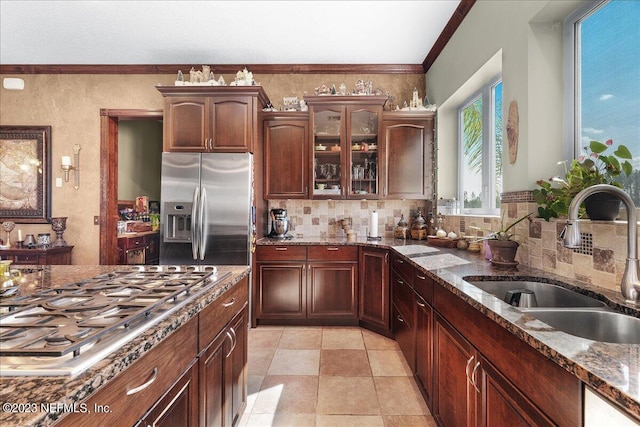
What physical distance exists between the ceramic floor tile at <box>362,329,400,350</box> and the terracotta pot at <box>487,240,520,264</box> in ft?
4.53

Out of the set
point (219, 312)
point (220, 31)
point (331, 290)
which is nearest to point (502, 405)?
point (219, 312)

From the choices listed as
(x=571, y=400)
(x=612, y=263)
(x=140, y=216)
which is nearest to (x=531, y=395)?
(x=571, y=400)

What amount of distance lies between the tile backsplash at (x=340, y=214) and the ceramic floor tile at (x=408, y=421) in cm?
219

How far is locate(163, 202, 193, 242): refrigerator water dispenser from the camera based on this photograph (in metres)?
3.17

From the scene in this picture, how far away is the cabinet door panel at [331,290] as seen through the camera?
10.8 ft

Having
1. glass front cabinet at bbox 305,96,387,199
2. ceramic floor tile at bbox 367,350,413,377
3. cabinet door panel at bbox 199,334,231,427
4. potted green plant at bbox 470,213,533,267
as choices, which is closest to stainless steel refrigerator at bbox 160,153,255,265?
glass front cabinet at bbox 305,96,387,199

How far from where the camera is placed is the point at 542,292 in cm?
154

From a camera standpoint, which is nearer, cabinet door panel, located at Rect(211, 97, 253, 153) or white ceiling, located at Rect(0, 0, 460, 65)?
white ceiling, located at Rect(0, 0, 460, 65)

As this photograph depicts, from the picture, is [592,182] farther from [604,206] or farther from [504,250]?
[504,250]

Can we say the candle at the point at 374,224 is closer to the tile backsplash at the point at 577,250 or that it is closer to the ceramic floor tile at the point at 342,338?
the ceramic floor tile at the point at 342,338

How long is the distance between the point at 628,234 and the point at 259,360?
2.46m

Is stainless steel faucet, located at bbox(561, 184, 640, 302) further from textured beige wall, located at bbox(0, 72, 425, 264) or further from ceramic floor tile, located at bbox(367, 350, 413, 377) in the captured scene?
textured beige wall, located at bbox(0, 72, 425, 264)

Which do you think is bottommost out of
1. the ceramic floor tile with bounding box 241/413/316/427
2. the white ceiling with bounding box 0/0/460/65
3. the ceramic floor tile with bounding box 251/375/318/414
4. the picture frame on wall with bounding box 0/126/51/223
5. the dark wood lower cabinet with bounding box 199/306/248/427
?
the ceramic floor tile with bounding box 241/413/316/427

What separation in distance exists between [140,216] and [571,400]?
595 cm
